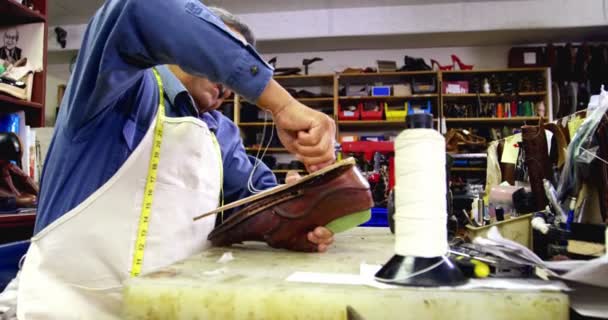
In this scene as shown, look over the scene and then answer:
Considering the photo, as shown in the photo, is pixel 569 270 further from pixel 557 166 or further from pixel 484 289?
Result: pixel 557 166

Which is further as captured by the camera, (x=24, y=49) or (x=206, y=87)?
(x=24, y=49)

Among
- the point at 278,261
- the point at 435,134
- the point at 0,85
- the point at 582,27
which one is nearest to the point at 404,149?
the point at 435,134

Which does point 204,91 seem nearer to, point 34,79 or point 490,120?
point 34,79

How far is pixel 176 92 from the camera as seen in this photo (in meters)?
1.00

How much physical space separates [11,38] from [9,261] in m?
1.61

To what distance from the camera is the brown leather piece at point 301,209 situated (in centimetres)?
79

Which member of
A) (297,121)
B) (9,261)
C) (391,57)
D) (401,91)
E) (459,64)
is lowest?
(9,261)

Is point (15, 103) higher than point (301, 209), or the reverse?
point (15, 103)

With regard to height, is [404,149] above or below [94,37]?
below

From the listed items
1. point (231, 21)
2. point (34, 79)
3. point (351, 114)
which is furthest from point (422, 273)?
point (351, 114)

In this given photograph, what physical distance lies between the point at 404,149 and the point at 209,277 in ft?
1.01

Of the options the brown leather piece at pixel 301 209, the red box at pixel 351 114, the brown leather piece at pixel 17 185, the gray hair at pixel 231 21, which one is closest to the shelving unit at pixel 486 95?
the red box at pixel 351 114

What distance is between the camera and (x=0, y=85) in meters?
1.88

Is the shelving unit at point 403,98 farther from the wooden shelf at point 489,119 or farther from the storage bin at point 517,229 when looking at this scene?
the storage bin at point 517,229
